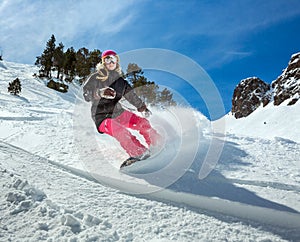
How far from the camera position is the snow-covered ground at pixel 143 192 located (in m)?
2.09

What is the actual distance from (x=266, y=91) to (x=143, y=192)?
4796 cm

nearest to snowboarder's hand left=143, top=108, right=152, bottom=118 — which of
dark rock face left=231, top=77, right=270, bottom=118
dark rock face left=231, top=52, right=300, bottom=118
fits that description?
dark rock face left=231, top=52, right=300, bottom=118

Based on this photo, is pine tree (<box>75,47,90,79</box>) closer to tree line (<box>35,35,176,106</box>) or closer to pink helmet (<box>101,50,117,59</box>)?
tree line (<box>35,35,176,106</box>)

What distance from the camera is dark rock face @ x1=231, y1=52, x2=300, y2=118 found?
32.2 metres

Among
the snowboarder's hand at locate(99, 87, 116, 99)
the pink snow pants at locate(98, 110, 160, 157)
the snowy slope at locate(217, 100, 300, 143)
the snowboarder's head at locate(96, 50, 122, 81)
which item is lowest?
the pink snow pants at locate(98, 110, 160, 157)

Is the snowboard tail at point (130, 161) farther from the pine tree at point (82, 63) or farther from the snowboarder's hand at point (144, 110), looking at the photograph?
the pine tree at point (82, 63)

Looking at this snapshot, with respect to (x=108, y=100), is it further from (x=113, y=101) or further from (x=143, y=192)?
(x=143, y=192)

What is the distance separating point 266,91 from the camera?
45.6 meters

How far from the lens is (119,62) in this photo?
4762 mm

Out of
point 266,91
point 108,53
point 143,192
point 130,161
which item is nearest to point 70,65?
point 266,91

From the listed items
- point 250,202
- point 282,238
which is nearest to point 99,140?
point 250,202

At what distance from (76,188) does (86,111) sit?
17.6 feet

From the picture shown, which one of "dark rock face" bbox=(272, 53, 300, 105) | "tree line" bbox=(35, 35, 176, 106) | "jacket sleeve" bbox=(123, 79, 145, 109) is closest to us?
"jacket sleeve" bbox=(123, 79, 145, 109)

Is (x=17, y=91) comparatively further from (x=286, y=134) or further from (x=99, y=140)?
(x=286, y=134)
